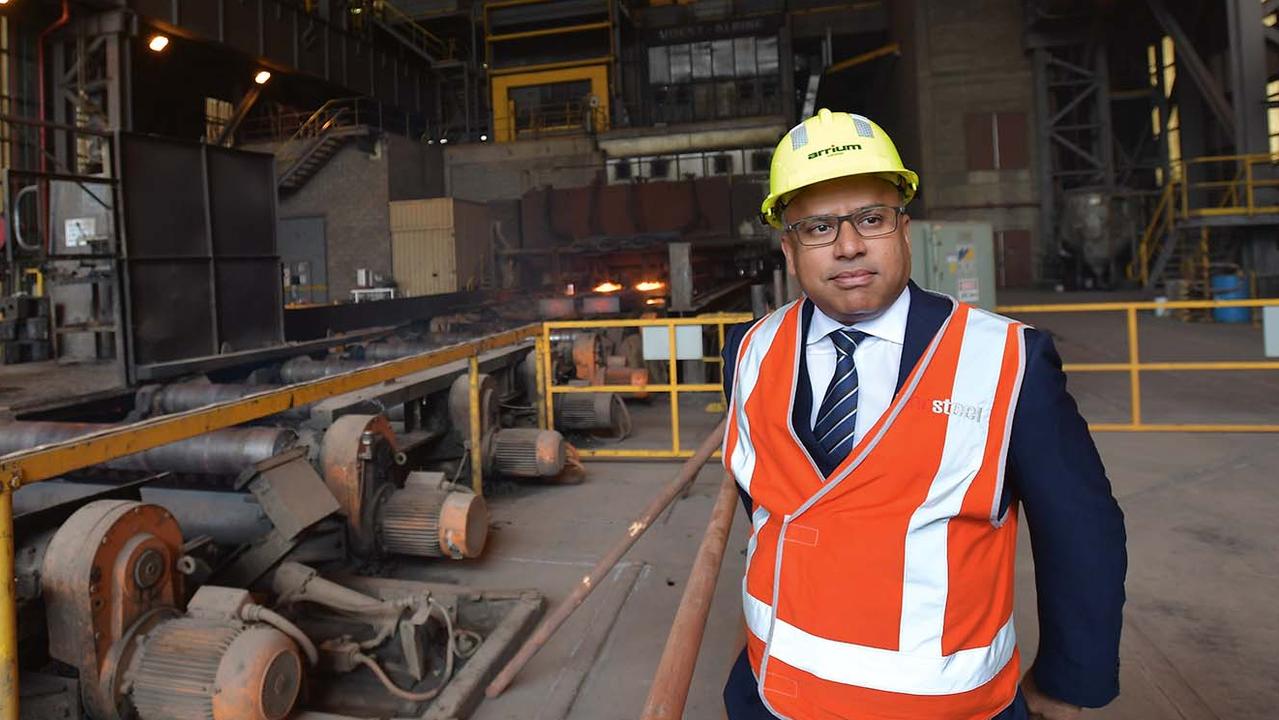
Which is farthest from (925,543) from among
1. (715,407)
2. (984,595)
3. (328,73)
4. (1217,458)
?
A: (328,73)

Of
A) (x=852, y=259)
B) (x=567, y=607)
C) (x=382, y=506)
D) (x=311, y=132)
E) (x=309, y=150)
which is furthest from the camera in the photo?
(x=311, y=132)

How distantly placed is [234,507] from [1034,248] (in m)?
24.5

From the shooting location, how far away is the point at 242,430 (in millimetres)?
4000

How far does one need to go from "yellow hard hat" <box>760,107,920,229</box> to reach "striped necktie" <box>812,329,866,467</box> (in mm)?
315

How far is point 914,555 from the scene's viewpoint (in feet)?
4.41

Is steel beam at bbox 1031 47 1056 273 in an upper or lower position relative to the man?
upper

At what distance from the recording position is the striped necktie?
1.47 metres

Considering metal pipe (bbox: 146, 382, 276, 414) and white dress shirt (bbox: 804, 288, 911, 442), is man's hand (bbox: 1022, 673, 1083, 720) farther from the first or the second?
metal pipe (bbox: 146, 382, 276, 414)

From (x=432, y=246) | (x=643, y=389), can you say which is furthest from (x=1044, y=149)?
(x=643, y=389)

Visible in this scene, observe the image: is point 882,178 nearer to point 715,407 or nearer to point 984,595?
point 984,595

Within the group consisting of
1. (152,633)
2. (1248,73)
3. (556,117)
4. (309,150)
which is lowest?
(152,633)

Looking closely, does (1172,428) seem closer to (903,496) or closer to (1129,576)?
(1129,576)

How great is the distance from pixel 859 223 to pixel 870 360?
10.8 inches

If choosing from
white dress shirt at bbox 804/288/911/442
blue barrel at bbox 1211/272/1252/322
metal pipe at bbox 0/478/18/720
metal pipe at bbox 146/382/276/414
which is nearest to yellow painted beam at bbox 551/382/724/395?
metal pipe at bbox 146/382/276/414
